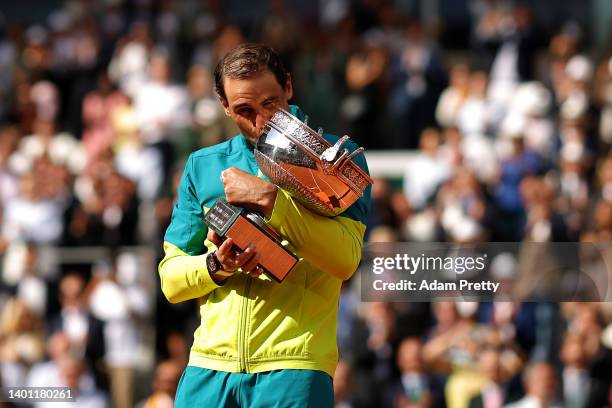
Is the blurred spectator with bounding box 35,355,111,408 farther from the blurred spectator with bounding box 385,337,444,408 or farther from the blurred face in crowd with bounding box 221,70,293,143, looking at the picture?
the blurred face in crowd with bounding box 221,70,293,143

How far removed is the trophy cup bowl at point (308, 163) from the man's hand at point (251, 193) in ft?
0.15

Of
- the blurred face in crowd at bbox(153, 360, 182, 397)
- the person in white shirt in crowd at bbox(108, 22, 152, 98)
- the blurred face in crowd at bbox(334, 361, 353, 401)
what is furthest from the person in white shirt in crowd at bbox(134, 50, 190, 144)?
the blurred face in crowd at bbox(153, 360, 182, 397)

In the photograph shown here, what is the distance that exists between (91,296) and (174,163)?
1713 mm

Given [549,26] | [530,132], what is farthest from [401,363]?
[549,26]

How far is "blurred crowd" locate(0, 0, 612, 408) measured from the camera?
9867mm

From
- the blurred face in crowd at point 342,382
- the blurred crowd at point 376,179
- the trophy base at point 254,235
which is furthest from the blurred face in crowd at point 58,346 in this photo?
the trophy base at point 254,235

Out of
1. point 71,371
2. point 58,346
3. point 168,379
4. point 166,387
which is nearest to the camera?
point 166,387

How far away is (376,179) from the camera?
11.7m

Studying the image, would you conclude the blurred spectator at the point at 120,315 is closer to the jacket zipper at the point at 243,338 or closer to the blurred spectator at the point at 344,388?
the blurred spectator at the point at 344,388

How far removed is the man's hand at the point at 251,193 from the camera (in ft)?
12.7

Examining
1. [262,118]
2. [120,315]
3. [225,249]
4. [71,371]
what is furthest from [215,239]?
[120,315]

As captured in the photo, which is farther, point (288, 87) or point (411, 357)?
point (411, 357)

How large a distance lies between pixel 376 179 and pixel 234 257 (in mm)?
7808

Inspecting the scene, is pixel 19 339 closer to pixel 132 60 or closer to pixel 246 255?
pixel 132 60
